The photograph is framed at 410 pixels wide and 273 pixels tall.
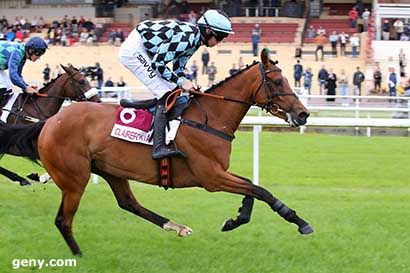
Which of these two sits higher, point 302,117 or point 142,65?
point 142,65

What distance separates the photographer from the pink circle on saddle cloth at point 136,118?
6.07 metres

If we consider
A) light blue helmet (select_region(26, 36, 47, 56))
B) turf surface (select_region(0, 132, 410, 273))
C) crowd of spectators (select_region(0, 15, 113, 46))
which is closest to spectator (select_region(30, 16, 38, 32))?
crowd of spectators (select_region(0, 15, 113, 46))

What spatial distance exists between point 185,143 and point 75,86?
10.8 ft

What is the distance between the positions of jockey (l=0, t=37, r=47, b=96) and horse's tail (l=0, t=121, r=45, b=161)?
1.83 metres

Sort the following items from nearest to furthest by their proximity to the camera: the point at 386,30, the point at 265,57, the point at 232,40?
the point at 265,57
the point at 386,30
the point at 232,40

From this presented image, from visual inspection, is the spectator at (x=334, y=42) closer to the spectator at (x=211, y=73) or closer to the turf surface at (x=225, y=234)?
the spectator at (x=211, y=73)

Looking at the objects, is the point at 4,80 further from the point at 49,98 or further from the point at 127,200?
the point at 127,200

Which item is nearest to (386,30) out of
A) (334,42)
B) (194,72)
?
(334,42)

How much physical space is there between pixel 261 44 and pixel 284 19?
3.12m

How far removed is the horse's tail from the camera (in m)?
6.56

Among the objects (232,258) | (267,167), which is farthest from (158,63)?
(267,167)

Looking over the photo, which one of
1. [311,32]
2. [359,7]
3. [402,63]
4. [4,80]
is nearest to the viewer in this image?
[4,80]

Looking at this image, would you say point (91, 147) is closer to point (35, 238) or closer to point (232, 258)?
point (35, 238)

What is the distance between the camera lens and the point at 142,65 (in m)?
6.32
